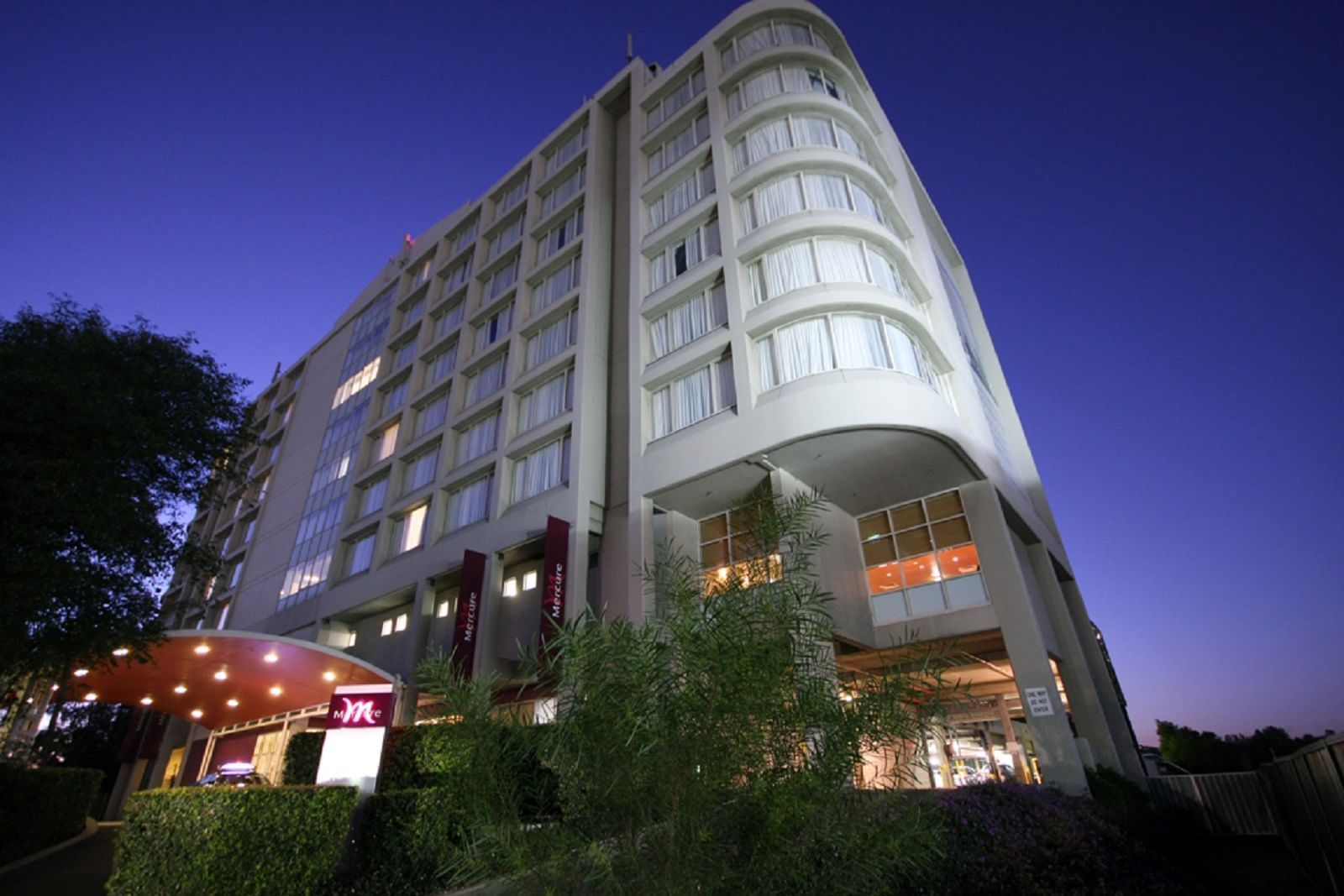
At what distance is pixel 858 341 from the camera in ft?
58.8

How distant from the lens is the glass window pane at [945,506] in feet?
61.2

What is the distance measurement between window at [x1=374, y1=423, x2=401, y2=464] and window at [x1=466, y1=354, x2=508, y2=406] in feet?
15.9

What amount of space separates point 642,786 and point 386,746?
9.96 m

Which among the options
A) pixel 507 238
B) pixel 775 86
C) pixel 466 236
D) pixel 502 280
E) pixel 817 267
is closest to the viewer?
pixel 817 267

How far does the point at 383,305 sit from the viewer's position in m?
40.1

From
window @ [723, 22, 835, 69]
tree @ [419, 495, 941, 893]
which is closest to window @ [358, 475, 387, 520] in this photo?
window @ [723, 22, 835, 69]

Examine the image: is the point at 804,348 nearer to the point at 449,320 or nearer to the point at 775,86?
the point at 775,86

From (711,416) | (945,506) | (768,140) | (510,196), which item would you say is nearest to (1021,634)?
(945,506)

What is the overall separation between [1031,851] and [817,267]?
1534 cm

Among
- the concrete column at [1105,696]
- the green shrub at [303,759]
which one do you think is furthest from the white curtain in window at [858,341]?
the green shrub at [303,759]

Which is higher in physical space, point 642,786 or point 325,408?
point 325,408

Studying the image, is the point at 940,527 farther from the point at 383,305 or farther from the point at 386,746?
the point at 383,305

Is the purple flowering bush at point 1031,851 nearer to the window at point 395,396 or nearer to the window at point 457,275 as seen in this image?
the window at point 395,396

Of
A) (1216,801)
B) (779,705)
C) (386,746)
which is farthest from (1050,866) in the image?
(1216,801)
